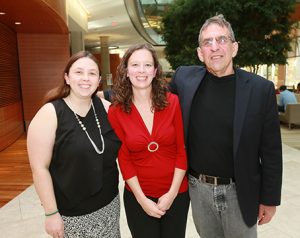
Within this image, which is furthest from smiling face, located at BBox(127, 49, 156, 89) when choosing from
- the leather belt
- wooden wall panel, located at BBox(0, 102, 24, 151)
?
wooden wall panel, located at BBox(0, 102, 24, 151)

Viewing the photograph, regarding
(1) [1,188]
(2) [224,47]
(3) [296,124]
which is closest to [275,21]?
(3) [296,124]

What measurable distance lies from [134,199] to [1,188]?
3451 mm

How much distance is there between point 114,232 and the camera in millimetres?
1825

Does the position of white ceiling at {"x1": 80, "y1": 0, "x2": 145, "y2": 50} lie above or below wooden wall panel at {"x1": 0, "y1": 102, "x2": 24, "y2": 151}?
above

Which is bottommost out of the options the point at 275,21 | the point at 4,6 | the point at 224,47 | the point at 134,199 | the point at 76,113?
the point at 134,199

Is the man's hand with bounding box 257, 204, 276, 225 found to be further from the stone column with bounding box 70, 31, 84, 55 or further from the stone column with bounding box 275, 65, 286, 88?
the stone column with bounding box 275, 65, 286, 88

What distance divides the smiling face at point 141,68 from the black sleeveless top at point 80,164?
1.01ft

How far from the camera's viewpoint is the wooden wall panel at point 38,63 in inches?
360

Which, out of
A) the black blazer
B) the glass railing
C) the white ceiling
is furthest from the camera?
the glass railing

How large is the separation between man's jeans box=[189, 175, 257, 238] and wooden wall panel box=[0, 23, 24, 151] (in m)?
6.09

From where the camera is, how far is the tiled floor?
9.90ft

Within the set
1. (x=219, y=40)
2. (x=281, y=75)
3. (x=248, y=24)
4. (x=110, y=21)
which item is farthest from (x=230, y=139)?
(x=281, y=75)

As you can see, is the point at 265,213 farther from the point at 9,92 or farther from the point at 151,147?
the point at 9,92

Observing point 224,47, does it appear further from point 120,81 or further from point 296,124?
point 296,124
